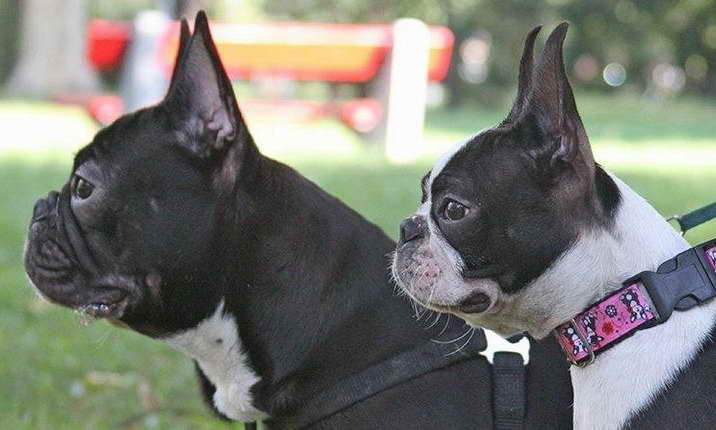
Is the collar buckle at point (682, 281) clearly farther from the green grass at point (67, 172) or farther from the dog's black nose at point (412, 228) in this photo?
the green grass at point (67, 172)

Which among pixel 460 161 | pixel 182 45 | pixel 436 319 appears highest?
pixel 182 45

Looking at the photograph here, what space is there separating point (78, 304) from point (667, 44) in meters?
41.6

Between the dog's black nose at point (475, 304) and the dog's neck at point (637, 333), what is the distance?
188 mm

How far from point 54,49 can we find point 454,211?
2472 cm

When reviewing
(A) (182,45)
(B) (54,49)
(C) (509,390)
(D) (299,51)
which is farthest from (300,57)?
(B) (54,49)

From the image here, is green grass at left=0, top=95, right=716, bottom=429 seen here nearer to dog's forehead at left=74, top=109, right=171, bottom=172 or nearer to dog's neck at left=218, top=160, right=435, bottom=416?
dog's forehead at left=74, top=109, right=171, bottom=172

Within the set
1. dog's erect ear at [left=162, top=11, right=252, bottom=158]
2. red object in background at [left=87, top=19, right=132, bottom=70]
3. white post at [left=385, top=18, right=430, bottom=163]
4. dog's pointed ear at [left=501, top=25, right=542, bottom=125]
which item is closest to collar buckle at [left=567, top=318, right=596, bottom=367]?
dog's pointed ear at [left=501, top=25, right=542, bottom=125]

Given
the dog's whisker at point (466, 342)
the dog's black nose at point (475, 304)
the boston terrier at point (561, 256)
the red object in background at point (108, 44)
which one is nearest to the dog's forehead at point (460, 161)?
the boston terrier at point (561, 256)

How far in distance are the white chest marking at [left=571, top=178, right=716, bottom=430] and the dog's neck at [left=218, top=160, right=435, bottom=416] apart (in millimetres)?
602

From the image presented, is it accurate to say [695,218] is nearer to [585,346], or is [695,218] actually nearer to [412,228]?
[585,346]

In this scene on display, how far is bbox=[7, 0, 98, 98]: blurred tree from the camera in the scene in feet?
86.9

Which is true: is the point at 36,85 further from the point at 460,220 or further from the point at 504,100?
the point at 460,220

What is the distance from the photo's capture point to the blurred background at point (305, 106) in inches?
227

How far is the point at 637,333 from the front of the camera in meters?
3.15
